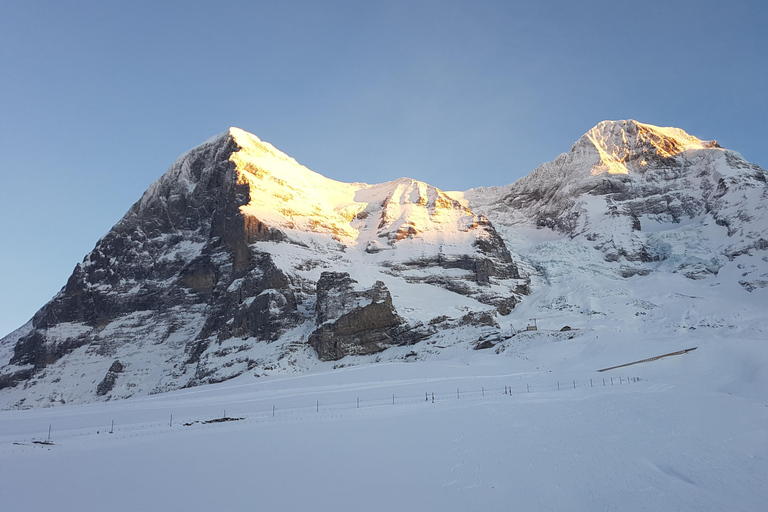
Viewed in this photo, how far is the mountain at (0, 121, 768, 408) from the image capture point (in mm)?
88562

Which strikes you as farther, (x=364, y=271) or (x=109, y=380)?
(x=364, y=271)

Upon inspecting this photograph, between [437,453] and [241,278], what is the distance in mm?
91359

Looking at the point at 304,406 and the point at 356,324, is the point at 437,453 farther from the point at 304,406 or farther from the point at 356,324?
the point at 356,324

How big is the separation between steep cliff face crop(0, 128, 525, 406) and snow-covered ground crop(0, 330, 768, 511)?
49210 mm

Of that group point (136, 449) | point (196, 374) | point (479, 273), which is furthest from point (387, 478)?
point (479, 273)

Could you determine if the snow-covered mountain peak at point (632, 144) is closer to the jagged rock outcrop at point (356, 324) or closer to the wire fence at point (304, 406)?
the jagged rock outcrop at point (356, 324)

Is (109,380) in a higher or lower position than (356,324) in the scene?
lower

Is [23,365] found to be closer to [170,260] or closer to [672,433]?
[170,260]

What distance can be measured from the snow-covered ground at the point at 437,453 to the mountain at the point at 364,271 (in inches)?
1498

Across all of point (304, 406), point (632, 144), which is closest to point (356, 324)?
point (304, 406)

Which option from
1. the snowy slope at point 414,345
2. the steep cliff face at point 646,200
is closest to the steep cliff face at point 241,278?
the snowy slope at point 414,345

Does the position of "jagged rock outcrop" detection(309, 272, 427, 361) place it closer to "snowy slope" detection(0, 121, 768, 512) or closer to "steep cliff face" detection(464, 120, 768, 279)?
"snowy slope" detection(0, 121, 768, 512)

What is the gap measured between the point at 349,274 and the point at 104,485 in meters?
81.8

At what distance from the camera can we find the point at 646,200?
481ft
